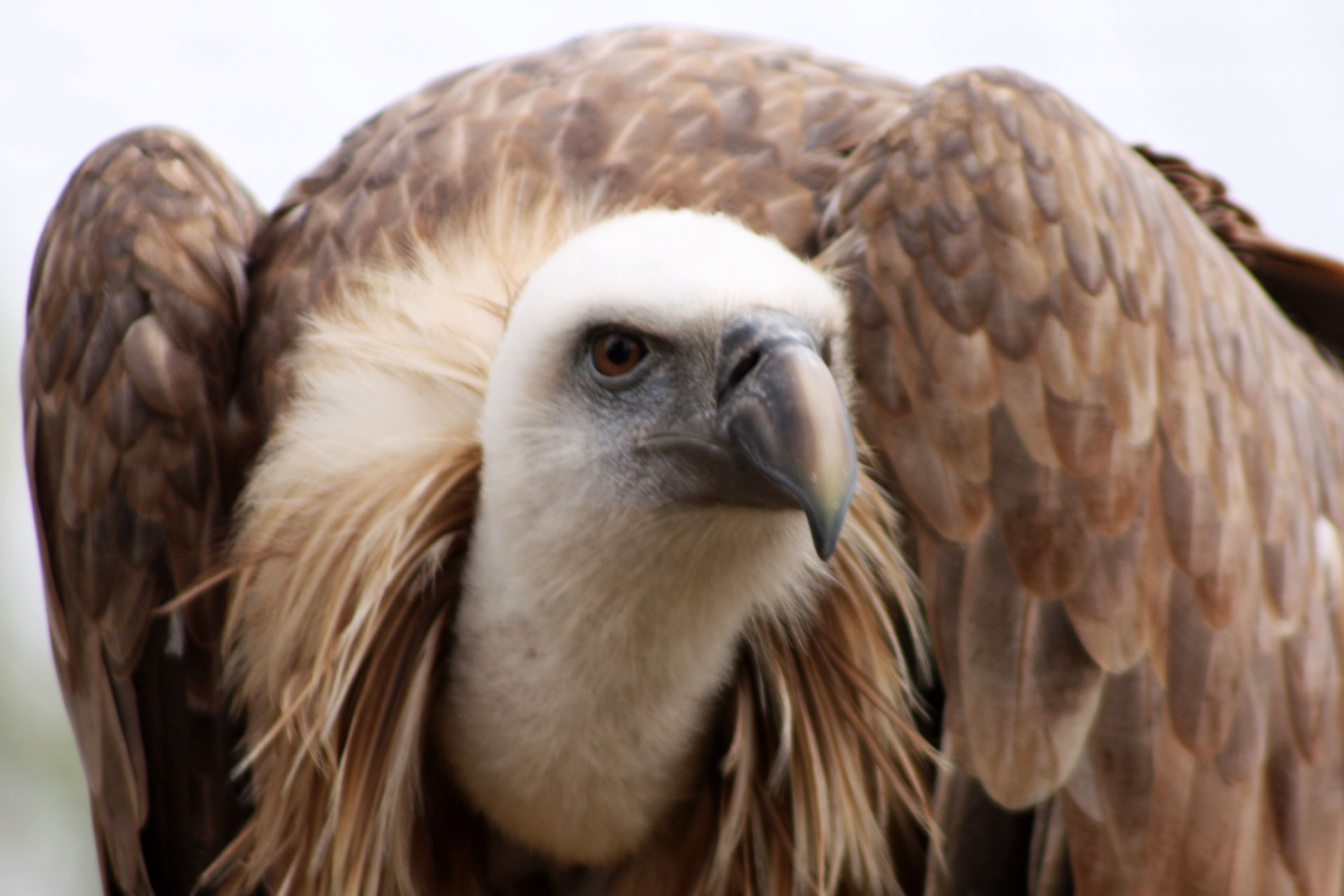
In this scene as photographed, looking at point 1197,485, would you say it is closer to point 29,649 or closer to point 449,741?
point 449,741

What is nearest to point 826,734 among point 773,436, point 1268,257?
point 773,436

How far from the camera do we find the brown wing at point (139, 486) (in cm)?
216

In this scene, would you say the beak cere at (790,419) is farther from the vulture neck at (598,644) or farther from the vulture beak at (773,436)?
the vulture neck at (598,644)

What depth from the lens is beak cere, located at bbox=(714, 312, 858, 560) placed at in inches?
54.0

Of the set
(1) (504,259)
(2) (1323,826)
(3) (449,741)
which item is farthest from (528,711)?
(2) (1323,826)

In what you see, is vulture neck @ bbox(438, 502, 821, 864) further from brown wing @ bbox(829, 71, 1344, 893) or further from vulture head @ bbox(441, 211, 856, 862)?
brown wing @ bbox(829, 71, 1344, 893)

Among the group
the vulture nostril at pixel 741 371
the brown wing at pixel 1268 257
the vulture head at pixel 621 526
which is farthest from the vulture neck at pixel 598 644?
the brown wing at pixel 1268 257

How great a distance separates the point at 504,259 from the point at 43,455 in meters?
0.88

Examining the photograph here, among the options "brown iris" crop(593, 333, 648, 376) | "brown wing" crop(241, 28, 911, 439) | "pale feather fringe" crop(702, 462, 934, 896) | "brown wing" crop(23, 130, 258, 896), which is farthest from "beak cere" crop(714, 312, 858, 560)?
"brown wing" crop(23, 130, 258, 896)

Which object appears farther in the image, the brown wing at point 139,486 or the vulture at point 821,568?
the brown wing at point 139,486

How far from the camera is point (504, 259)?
1.99 meters

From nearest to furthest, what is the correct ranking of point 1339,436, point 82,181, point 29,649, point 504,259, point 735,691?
point 735,691, point 504,259, point 1339,436, point 82,181, point 29,649

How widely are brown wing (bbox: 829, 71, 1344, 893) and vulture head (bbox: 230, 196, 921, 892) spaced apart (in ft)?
0.33

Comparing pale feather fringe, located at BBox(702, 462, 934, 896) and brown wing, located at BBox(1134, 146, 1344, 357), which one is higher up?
brown wing, located at BBox(1134, 146, 1344, 357)
